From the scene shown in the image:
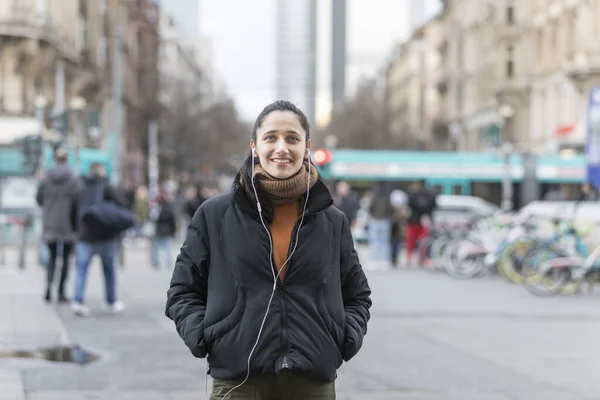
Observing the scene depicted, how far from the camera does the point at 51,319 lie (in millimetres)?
12594

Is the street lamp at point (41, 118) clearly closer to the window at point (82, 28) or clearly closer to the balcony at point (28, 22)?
the balcony at point (28, 22)

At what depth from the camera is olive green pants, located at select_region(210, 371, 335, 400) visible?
13.2ft

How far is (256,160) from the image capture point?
4.20 meters

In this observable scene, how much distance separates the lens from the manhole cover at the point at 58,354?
1009 cm

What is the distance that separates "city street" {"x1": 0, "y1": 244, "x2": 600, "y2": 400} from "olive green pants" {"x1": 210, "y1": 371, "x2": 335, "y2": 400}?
4.27m

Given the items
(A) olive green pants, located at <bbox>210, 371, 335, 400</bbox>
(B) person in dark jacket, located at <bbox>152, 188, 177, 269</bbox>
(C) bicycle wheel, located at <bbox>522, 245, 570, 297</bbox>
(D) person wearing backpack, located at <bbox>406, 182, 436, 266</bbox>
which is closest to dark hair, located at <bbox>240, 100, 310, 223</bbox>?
(A) olive green pants, located at <bbox>210, 371, 335, 400</bbox>

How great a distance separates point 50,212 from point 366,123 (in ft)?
254

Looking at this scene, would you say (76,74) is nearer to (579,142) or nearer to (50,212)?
(579,142)

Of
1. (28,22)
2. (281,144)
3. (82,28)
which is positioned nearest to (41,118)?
(28,22)

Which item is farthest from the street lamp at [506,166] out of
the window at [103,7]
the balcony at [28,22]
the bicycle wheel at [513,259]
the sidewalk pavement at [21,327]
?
the window at [103,7]

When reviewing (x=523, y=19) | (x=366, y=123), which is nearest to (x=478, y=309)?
(x=523, y=19)

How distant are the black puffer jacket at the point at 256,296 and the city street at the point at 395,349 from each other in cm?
423

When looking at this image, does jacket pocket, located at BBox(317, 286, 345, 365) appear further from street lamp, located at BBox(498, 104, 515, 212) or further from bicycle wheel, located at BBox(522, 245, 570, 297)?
street lamp, located at BBox(498, 104, 515, 212)

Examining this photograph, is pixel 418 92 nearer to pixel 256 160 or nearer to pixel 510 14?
pixel 510 14
